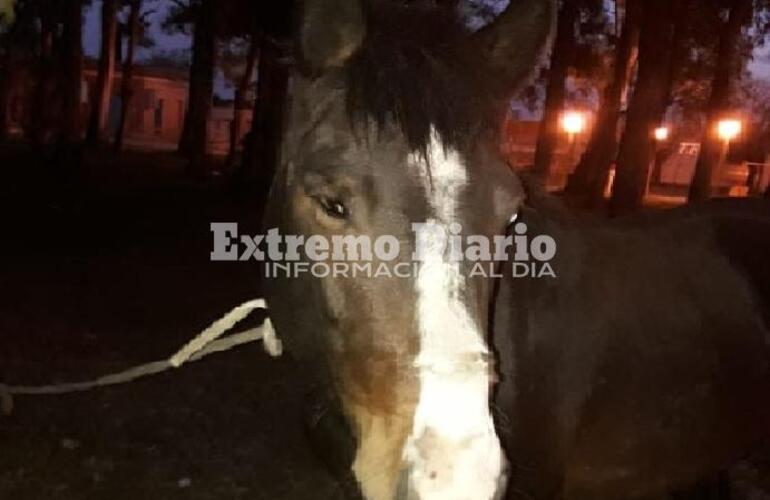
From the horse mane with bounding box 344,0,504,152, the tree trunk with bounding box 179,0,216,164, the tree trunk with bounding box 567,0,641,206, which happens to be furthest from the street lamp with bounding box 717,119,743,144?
the horse mane with bounding box 344,0,504,152

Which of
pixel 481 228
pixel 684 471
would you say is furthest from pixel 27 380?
pixel 481 228

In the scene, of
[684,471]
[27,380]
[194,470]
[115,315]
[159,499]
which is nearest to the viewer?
[684,471]

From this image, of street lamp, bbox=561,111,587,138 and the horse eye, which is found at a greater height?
street lamp, bbox=561,111,587,138

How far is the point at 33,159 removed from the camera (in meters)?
27.3

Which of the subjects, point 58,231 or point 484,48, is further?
point 58,231

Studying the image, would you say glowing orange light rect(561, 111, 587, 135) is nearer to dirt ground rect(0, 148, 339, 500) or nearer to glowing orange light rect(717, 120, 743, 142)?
glowing orange light rect(717, 120, 743, 142)

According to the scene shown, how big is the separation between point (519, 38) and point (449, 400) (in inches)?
57.9

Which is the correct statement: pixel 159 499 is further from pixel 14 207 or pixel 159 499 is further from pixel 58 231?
pixel 14 207

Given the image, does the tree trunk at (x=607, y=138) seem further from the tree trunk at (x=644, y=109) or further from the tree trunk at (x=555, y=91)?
the tree trunk at (x=644, y=109)

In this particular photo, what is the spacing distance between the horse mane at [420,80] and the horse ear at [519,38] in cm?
18

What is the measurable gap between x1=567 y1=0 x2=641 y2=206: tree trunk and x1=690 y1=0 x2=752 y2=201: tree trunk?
7.47 feet

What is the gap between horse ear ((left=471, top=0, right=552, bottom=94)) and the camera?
120 inches

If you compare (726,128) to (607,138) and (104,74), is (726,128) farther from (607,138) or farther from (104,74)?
(104,74)

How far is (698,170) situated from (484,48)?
66.0 ft
